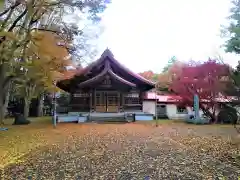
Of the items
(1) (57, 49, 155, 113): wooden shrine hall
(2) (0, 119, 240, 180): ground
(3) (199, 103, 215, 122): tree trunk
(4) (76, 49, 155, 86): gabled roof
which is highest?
(4) (76, 49, 155, 86): gabled roof

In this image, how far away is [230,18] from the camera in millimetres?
22703

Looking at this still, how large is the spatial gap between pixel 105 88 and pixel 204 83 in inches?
340

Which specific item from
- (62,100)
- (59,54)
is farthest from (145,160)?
(62,100)

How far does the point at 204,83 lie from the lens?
943 inches

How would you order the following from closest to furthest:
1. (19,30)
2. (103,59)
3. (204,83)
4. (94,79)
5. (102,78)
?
(19,30) < (204,83) < (94,79) < (102,78) < (103,59)

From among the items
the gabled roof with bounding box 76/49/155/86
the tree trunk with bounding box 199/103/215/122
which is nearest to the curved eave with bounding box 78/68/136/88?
the gabled roof with bounding box 76/49/155/86

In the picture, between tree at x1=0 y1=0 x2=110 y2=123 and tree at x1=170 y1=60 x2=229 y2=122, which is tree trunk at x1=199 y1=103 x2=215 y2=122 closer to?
tree at x1=170 y1=60 x2=229 y2=122

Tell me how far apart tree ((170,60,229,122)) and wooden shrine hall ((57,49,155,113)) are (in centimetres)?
301

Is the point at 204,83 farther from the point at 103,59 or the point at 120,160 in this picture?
the point at 120,160

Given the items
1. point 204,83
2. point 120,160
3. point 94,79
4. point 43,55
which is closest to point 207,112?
point 204,83

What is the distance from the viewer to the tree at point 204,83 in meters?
23.7

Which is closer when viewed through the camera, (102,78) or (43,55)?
(43,55)

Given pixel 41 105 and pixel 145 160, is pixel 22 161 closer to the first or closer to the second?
pixel 145 160

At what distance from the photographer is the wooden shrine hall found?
85.6 feet
